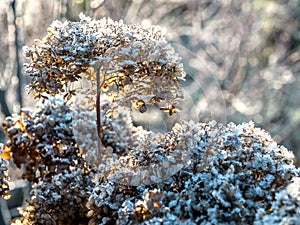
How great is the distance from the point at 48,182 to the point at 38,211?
129 mm

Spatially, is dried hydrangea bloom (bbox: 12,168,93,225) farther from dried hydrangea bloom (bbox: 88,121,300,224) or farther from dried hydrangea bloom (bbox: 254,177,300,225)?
dried hydrangea bloom (bbox: 254,177,300,225)

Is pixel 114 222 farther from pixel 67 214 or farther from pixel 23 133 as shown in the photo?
pixel 23 133

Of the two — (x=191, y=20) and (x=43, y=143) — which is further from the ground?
(x=191, y=20)

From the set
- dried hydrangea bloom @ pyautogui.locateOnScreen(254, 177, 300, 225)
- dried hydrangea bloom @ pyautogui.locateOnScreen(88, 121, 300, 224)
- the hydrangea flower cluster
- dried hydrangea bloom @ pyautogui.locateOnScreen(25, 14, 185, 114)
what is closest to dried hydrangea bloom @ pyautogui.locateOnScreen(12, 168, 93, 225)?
the hydrangea flower cluster

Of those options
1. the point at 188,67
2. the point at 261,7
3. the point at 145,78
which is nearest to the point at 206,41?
the point at 188,67

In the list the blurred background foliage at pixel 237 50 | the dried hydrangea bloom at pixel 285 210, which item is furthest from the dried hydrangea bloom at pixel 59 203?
the blurred background foliage at pixel 237 50

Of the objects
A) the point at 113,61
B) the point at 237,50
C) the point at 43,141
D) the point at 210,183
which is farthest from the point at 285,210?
the point at 237,50

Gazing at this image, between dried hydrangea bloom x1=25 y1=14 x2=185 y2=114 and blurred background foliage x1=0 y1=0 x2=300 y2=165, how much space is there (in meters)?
3.88

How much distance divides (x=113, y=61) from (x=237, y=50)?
4.98 metres

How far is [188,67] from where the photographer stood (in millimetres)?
6723

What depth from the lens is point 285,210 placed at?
160cm

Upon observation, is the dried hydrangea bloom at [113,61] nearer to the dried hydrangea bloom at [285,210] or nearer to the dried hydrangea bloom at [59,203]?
the dried hydrangea bloom at [59,203]

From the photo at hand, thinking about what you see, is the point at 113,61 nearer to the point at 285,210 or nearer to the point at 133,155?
the point at 133,155

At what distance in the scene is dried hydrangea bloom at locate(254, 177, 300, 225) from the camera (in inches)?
62.2
